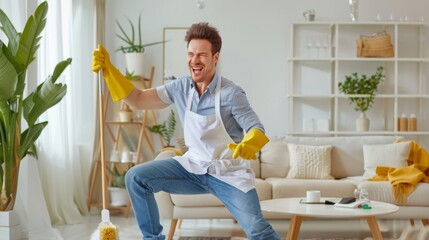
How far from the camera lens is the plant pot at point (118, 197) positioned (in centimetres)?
617

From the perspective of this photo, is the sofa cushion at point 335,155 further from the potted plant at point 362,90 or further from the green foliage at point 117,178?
the green foliage at point 117,178

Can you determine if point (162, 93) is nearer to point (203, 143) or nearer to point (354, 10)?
point (203, 143)

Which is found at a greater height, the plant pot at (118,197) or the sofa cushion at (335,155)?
the sofa cushion at (335,155)

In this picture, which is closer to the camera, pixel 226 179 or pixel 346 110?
pixel 226 179

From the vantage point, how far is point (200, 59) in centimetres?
283

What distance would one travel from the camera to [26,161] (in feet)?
15.6

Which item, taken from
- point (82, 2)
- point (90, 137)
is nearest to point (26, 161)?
point (90, 137)

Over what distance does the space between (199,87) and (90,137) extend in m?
3.50

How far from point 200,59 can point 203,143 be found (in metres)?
0.36

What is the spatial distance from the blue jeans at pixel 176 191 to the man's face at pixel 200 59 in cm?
39

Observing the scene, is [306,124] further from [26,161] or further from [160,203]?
[26,161]

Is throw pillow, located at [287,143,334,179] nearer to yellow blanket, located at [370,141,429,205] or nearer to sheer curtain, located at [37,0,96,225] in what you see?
yellow blanket, located at [370,141,429,205]

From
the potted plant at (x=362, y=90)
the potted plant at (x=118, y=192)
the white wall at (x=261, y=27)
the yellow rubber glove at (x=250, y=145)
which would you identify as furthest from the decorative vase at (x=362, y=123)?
the yellow rubber glove at (x=250, y=145)

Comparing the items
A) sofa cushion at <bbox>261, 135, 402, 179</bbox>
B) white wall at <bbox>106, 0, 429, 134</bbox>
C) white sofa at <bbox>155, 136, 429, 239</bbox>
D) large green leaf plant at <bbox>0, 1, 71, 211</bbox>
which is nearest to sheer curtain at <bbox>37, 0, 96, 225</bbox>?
white wall at <bbox>106, 0, 429, 134</bbox>
